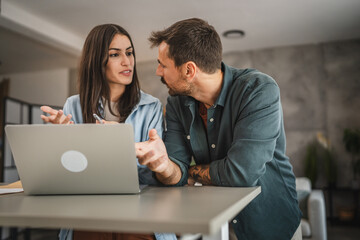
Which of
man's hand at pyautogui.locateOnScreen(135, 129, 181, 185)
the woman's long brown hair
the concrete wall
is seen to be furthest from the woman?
the concrete wall

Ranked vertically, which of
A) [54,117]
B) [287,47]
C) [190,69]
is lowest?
[54,117]

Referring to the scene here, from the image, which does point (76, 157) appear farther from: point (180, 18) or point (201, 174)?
point (180, 18)

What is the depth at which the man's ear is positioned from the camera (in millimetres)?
1551

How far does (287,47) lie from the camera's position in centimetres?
574

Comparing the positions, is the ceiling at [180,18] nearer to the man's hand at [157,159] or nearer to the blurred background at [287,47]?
the blurred background at [287,47]

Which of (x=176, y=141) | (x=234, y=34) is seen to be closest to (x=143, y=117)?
(x=176, y=141)

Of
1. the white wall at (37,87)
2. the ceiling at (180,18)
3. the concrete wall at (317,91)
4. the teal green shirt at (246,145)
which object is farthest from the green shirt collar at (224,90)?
the white wall at (37,87)

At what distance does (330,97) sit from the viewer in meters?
5.49

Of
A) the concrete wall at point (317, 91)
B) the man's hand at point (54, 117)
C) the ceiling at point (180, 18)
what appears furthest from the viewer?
the concrete wall at point (317, 91)

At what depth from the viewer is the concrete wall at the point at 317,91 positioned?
540 cm

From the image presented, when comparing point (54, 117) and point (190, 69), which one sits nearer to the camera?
point (54, 117)

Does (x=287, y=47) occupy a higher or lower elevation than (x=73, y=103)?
higher

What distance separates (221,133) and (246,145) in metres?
0.24

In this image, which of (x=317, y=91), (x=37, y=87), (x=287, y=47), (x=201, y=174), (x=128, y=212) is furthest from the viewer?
(x=37, y=87)
